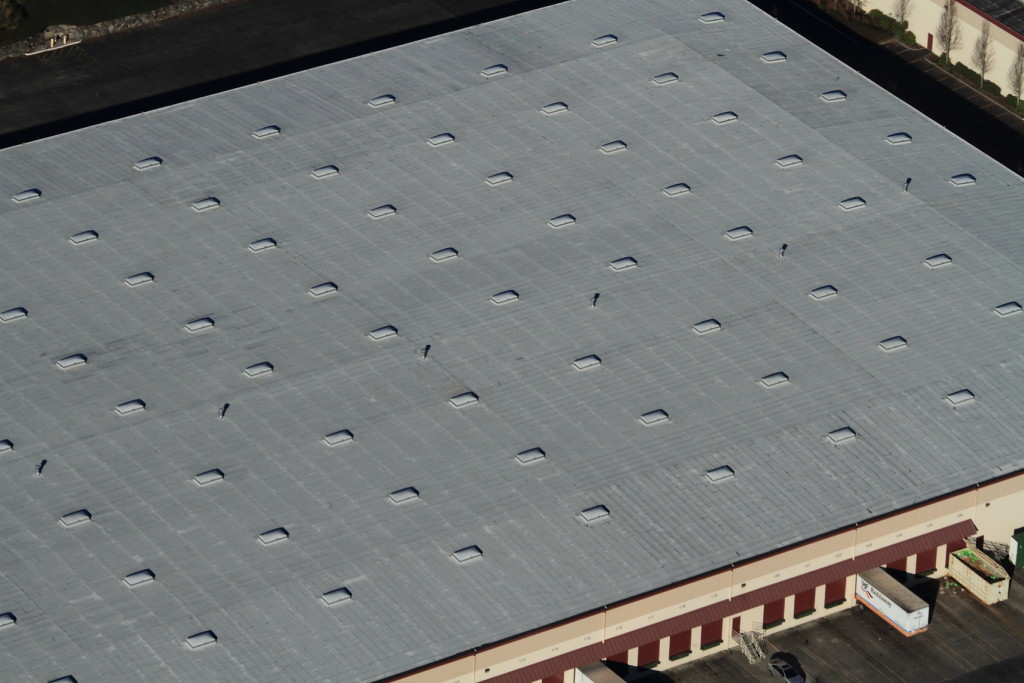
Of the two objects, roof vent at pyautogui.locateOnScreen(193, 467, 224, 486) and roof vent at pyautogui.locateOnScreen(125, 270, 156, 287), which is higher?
roof vent at pyautogui.locateOnScreen(125, 270, 156, 287)

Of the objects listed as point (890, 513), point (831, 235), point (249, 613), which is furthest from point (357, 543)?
point (831, 235)

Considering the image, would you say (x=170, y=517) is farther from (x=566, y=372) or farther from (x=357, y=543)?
(x=566, y=372)

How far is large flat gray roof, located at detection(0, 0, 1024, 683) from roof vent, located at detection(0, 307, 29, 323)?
0.89 metres

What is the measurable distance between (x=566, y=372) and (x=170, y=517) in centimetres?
2889

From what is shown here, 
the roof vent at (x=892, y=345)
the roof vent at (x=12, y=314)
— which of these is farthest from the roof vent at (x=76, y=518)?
the roof vent at (x=892, y=345)

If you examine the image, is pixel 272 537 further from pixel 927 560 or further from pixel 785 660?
pixel 927 560

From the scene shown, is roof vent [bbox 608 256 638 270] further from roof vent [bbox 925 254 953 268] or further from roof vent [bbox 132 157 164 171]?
roof vent [bbox 132 157 164 171]

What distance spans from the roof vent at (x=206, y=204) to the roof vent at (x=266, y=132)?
941cm

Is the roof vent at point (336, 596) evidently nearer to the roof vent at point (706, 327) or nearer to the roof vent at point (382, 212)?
the roof vent at point (706, 327)

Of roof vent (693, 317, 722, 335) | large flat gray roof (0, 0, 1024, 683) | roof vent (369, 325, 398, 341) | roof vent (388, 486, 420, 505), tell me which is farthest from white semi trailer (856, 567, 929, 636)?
roof vent (369, 325, 398, 341)

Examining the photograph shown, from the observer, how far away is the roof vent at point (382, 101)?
186 m

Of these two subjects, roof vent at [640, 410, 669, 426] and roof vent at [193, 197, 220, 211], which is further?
roof vent at [193, 197, 220, 211]

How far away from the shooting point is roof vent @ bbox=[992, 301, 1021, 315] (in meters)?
163

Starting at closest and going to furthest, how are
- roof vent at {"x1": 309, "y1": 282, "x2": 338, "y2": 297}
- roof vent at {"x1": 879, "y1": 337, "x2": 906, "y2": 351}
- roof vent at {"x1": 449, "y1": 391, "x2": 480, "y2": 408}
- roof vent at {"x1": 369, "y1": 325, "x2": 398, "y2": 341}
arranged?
roof vent at {"x1": 449, "y1": 391, "x2": 480, "y2": 408}
roof vent at {"x1": 879, "y1": 337, "x2": 906, "y2": 351}
roof vent at {"x1": 369, "y1": 325, "x2": 398, "y2": 341}
roof vent at {"x1": 309, "y1": 282, "x2": 338, "y2": 297}
